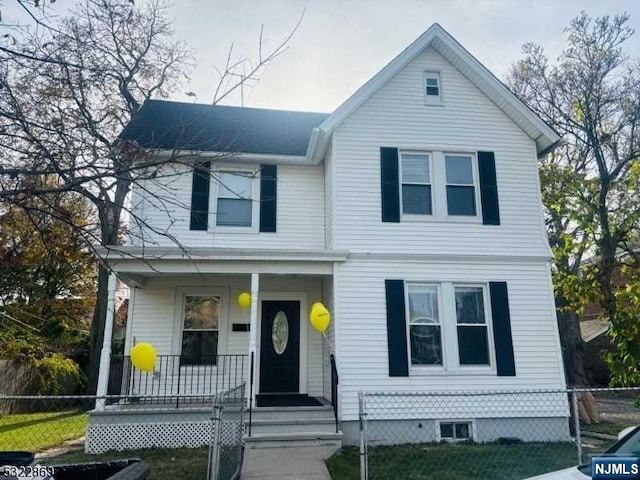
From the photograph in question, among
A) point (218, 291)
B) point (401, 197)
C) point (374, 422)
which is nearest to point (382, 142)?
point (401, 197)

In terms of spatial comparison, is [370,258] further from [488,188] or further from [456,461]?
[456,461]

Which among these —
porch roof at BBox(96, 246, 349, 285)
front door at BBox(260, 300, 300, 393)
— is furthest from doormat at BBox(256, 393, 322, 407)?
porch roof at BBox(96, 246, 349, 285)

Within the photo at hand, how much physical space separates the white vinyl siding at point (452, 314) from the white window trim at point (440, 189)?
908 millimetres

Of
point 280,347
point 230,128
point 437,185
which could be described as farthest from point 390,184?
point 230,128

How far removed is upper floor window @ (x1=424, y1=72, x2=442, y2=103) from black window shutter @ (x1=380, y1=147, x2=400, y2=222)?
1550mm

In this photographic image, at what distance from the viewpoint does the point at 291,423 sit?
730 centimetres

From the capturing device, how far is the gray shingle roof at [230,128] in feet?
32.8

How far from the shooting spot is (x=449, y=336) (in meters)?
8.39

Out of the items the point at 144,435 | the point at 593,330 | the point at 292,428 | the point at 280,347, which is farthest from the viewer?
the point at 593,330

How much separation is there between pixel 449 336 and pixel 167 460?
17.6ft

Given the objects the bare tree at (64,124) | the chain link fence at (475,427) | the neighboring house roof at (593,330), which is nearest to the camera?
the bare tree at (64,124)

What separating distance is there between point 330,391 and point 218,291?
10.7 feet

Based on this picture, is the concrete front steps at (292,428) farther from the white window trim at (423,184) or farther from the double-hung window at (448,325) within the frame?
the white window trim at (423,184)

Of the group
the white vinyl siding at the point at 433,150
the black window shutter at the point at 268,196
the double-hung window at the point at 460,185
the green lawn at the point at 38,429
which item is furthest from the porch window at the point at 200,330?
the double-hung window at the point at 460,185
